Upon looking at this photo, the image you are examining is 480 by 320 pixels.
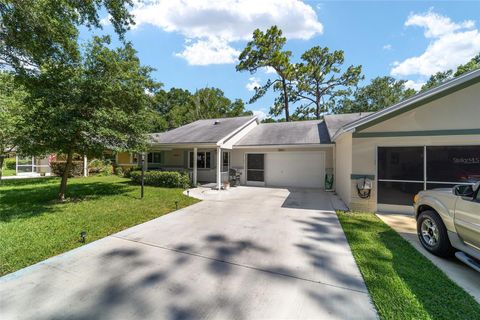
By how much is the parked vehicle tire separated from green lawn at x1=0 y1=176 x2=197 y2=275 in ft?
23.2

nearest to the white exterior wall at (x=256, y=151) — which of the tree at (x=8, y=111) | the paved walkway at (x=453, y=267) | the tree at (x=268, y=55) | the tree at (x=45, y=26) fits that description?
the paved walkway at (x=453, y=267)

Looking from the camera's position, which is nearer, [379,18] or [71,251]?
[71,251]

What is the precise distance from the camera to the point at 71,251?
4.35 m

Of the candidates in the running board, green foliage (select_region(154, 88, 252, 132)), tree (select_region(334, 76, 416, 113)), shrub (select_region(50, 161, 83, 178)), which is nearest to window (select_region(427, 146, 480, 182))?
the running board

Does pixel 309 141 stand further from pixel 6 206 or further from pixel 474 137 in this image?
pixel 6 206

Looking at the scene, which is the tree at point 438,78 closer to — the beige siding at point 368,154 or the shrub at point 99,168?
the beige siding at point 368,154

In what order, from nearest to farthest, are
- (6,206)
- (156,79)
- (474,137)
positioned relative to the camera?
(474,137) < (6,206) < (156,79)

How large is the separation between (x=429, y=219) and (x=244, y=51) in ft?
84.6

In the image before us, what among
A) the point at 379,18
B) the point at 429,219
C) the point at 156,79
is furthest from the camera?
the point at 156,79

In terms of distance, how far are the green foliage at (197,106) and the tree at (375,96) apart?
1528 cm

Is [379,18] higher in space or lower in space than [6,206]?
higher

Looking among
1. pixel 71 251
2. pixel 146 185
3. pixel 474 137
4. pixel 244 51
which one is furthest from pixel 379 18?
pixel 244 51

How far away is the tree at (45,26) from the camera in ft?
19.5

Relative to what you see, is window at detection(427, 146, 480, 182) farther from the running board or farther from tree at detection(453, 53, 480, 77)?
tree at detection(453, 53, 480, 77)
